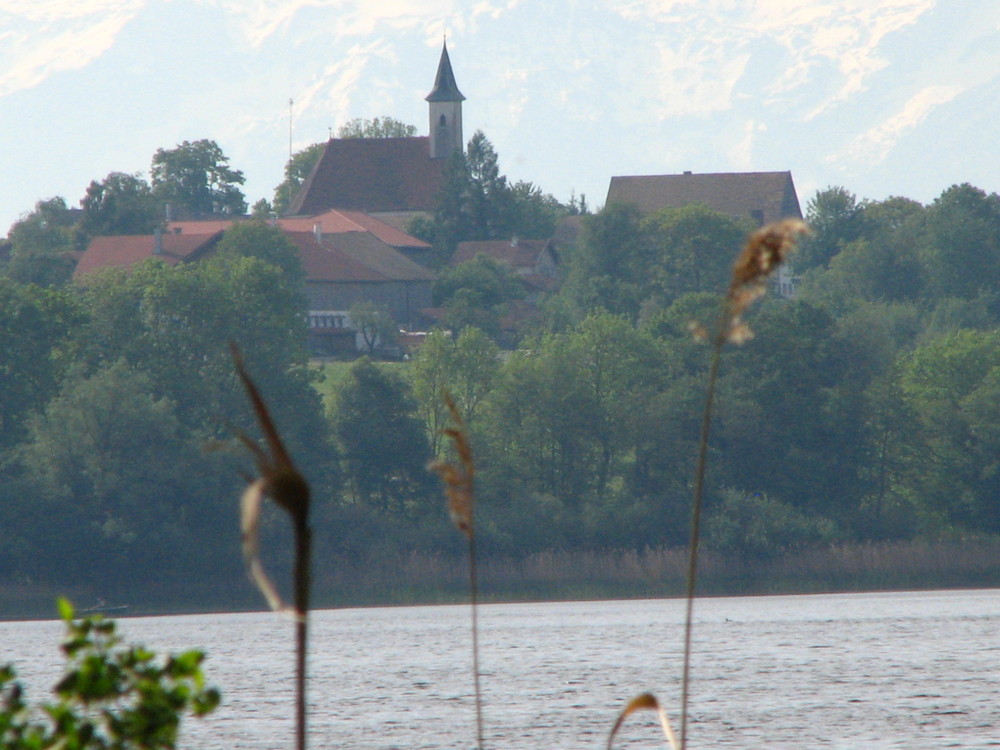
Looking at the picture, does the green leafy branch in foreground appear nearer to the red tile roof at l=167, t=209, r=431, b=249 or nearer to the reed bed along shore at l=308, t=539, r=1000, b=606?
the reed bed along shore at l=308, t=539, r=1000, b=606

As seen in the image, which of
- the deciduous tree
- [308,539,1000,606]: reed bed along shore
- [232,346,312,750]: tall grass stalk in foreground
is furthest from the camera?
the deciduous tree

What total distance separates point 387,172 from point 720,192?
105ft

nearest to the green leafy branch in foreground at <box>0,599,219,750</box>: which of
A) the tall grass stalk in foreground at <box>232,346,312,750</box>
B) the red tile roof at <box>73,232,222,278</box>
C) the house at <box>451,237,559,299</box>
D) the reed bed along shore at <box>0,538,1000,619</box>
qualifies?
the tall grass stalk in foreground at <box>232,346,312,750</box>

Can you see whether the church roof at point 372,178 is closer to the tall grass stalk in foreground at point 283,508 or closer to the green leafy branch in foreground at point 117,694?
the green leafy branch in foreground at point 117,694

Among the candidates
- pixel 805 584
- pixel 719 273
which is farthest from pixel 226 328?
pixel 719 273

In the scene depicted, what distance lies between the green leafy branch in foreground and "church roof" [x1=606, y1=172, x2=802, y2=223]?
153726 millimetres

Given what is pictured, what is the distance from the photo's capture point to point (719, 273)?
112 metres

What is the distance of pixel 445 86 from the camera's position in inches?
6403

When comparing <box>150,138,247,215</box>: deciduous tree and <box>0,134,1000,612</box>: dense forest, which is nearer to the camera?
<box>0,134,1000,612</box>: dense forest

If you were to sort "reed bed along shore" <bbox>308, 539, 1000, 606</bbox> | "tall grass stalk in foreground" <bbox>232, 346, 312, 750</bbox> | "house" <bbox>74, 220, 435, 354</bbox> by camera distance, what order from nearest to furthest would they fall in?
"tall grass stalk in foreground" <bbox>232, 346, 312, 750</bbox> → "reed bed along shore" <bbox>308, 539, 1000, 606</bbox> → "house" <bbox>74, 220, 435, 354</bbox>

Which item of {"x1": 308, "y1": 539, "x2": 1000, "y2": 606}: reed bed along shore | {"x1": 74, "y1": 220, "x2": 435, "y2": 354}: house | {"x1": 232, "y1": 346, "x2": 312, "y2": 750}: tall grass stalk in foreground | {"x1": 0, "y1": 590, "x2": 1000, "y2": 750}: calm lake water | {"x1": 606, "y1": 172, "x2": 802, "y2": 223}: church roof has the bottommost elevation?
{"x1": 0, "y1": 590, "x2": 1000, "y2": 750}: calm lake water

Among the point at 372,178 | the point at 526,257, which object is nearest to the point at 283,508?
the point at 526,257

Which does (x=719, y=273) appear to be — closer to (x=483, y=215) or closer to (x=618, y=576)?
(x=483, y=215)

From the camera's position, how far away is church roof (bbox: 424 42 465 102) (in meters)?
161
